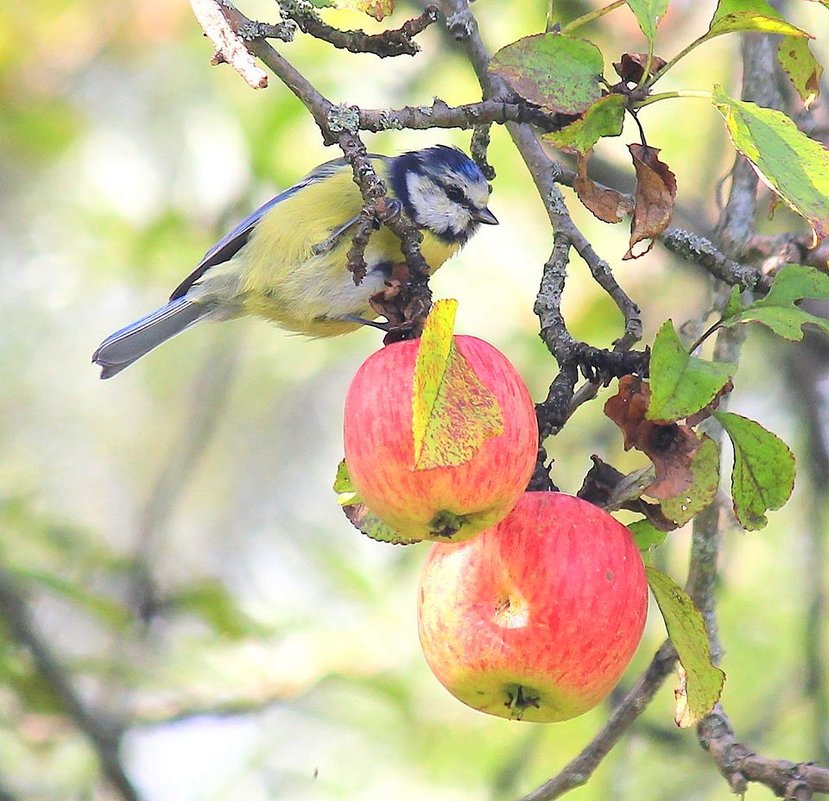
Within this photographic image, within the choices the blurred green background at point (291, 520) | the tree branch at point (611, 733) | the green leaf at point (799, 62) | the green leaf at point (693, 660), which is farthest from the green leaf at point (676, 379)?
the blurred green background at point (291, 520)

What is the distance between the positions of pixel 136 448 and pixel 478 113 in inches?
196

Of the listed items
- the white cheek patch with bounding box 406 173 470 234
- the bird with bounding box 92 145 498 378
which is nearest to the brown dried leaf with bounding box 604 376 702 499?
the bird with bounding box 92 145 498 378

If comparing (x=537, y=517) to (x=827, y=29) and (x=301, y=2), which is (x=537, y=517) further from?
(x=827, y=29)

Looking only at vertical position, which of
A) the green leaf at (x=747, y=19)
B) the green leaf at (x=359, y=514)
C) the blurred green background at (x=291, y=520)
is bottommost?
the blurred green background at (x=291, y=520)

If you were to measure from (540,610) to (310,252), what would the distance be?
4.72ft

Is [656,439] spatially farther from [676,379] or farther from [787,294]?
[787,294]

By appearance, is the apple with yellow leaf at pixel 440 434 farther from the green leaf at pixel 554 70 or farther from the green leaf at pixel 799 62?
the green leaf at pixel 799 62

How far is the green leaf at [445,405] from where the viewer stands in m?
1.33

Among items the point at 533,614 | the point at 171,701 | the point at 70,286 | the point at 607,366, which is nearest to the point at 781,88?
the point at 607,366

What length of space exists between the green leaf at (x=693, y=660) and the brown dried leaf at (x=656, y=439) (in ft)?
0.57

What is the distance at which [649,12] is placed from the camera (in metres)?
1.57

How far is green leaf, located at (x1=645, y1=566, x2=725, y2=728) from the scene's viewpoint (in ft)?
5.23

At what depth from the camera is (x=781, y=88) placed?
3.02 metres

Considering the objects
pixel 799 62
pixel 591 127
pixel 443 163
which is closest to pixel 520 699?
pixel 591 127
